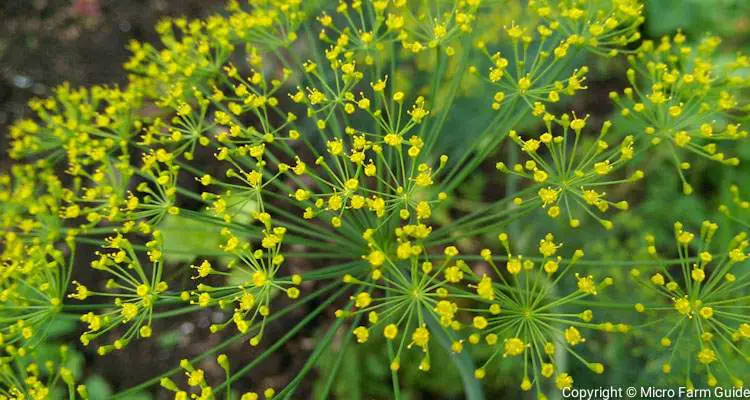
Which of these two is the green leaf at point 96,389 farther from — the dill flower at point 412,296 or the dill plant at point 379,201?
the dill flower at point 412,296

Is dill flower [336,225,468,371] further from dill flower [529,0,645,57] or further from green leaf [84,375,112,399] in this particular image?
green leaf [84,375,112,399]

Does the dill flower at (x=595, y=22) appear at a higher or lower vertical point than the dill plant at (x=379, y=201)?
higher

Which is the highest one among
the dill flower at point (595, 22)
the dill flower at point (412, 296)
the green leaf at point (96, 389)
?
the dill flower at point (595, 22)

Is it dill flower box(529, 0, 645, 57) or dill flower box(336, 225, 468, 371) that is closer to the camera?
dill flower box(336, 225, 468, 371)

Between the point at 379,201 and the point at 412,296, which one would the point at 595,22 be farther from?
the point at 412,296

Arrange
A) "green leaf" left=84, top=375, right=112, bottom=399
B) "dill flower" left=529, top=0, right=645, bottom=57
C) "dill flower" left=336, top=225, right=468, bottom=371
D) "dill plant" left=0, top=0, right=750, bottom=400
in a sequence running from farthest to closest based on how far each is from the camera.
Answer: "green leaf" left=84, top=375, right=112, bottom=399, "dill flower" left=529, top=0, right=645, bottom=57, "dill plant" left=0, top=0, right=750, bottom=400, "dill flower" left=336, top=225, right=468, bottom=371


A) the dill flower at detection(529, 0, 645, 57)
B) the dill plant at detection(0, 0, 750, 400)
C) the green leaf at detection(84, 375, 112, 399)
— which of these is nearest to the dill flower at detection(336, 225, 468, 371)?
the dill plant at detection(0, 0, 750, 400)

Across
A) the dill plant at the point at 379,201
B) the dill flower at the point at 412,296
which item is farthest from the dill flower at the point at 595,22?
the dill flower at the point at 412,296

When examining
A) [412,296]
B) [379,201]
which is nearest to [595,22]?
[379,201]

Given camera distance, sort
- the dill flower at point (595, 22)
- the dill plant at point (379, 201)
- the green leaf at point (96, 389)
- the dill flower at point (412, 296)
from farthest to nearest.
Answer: the green leaf at point (96, 389)
the dill flower at point (595, 22)
the dill plant at point (379, 201)
the dill flower at point (412, 296)
